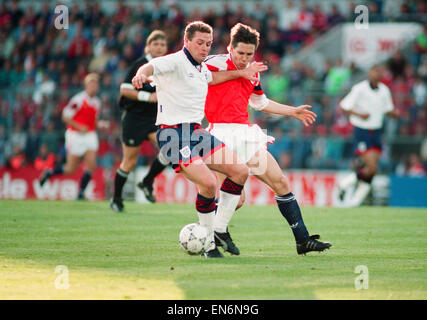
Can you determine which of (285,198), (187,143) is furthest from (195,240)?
(285,198)

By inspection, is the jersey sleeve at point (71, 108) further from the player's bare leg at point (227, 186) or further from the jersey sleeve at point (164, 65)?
the jersey sleeve at point (164, 65)

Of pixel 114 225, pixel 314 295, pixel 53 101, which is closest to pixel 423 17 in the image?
pixel 53 101

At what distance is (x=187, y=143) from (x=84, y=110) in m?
8.79

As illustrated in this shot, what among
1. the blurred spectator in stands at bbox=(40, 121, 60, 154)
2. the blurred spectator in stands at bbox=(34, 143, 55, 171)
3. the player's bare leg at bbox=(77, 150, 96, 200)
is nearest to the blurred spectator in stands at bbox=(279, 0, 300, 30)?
the blurred spectator in stands at bbox=(40, 121, 60, 154)

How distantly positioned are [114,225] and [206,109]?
2.90 metres

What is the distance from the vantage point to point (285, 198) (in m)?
8.33

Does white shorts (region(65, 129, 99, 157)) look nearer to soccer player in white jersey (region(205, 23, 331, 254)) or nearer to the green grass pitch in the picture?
the green grass pitch

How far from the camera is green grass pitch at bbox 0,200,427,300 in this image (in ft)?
20.4

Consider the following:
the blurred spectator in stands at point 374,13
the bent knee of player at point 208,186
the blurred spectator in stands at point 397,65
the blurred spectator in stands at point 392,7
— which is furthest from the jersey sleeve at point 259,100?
the blurred spectator in stands at point 392,7

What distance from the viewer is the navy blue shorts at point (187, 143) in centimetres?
783

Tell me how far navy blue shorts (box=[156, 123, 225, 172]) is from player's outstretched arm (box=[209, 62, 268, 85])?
25.6 inches

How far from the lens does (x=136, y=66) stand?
1215cm

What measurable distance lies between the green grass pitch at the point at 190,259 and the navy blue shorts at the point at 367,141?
3.16 metres
